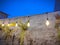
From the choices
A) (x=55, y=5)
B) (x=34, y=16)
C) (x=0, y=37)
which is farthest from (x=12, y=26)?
(x=55, y=5)

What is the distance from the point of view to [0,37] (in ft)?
16.3

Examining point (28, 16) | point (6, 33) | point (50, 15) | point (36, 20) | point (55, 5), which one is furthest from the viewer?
point (55, 5)

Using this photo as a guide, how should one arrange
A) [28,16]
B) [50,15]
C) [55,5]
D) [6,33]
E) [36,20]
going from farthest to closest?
[55,5] < [6,33] < [28,16] < [36,20] < [50,15]

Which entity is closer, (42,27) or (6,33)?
(42,27)

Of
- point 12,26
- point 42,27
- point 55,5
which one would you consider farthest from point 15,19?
point 55,5

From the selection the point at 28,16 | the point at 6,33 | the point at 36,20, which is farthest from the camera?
the point at 6,33

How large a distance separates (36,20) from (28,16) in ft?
1.53

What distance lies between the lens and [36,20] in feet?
14.0

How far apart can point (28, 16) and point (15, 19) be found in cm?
76

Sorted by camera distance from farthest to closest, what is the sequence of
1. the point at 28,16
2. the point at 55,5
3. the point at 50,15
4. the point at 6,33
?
the point at 55,5
the point at 6,33
the point at 28,16
the point at 50,15

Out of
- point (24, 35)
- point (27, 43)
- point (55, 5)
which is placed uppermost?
point (55, 5)

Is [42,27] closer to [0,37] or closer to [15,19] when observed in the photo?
[15,19]

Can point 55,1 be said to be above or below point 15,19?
above

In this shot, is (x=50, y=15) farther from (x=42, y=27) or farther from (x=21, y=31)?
Result: (x=21, y=31)
